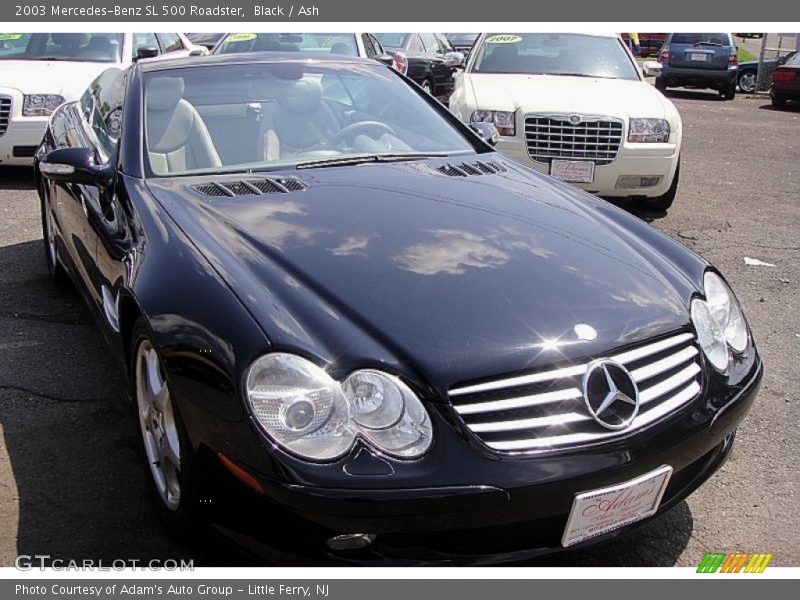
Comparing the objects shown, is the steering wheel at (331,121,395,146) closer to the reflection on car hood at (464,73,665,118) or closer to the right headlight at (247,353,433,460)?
the right headlight at (247,353,433,460)

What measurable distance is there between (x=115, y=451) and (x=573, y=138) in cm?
468

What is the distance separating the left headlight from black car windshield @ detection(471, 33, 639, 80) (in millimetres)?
3784

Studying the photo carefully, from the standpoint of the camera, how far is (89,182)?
3.53 metres

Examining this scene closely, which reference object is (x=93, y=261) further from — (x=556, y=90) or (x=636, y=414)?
(x=556, y=90)

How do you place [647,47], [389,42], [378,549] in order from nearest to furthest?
[378,549], [389,42], [647,47]

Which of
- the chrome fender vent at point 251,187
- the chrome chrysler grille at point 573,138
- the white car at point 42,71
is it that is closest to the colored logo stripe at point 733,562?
the chrome fender vent at point 251,187

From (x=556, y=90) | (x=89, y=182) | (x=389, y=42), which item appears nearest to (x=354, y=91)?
(x=89, y=182)

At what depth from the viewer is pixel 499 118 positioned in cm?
698

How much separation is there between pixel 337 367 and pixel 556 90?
5627 millimetres

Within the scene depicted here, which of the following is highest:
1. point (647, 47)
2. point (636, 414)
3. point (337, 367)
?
point (337, 367)

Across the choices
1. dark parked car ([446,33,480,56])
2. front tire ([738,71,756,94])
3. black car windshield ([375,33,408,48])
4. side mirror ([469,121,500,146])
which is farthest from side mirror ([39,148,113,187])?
front tire ([738,71,756,94])

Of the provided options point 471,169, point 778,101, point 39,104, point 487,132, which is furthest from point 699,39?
point 471,169

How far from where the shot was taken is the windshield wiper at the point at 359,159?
3.67 m

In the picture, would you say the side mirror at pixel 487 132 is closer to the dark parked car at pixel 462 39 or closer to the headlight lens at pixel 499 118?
the headlight lens at pixel 499 118
